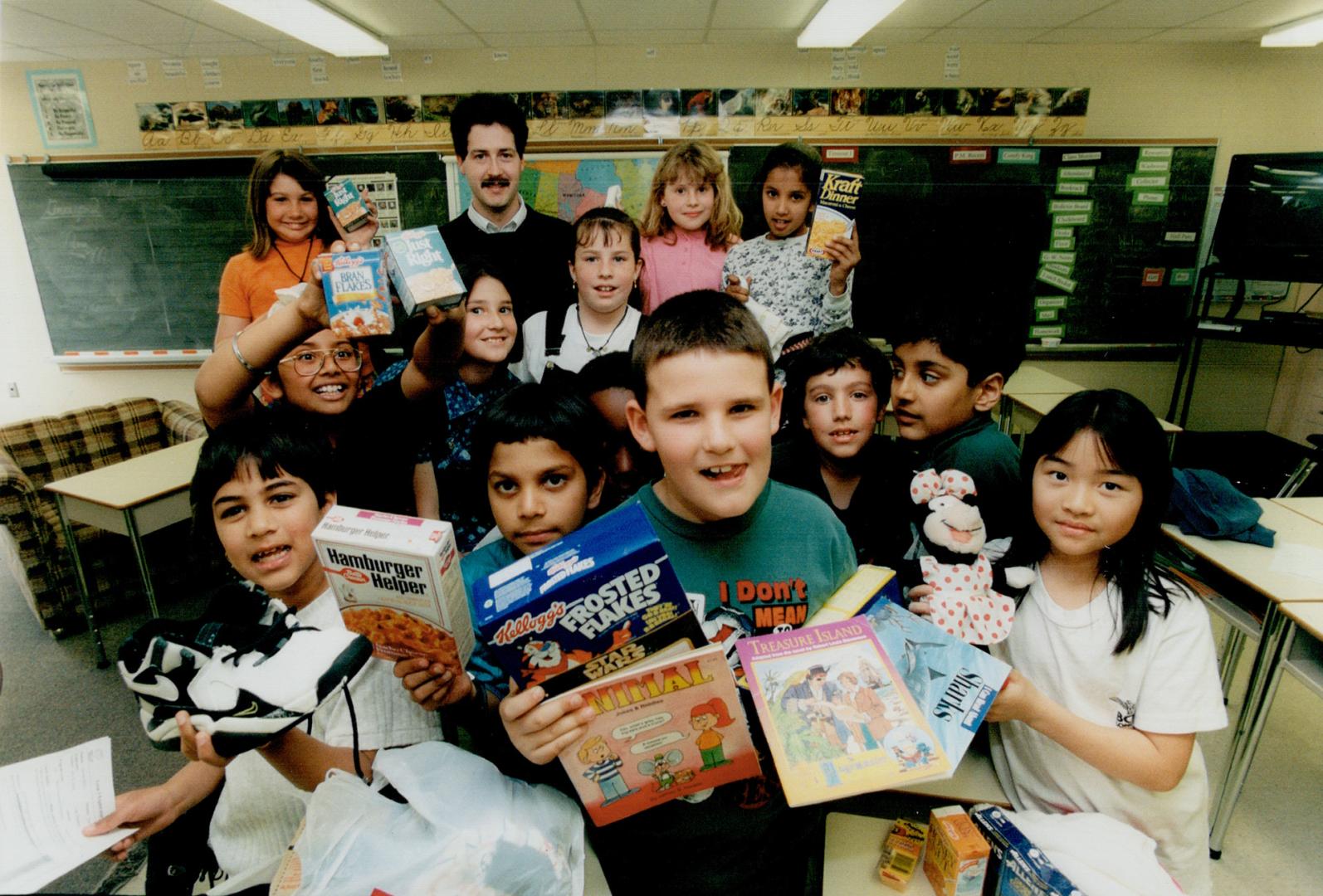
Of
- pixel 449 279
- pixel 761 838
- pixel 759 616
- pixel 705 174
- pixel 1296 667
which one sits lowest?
pixel 1296 667

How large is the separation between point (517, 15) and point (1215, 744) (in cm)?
462

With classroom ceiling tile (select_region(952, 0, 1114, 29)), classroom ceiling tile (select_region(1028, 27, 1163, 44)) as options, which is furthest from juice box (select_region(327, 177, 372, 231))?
classroom ceiling tile (select_region(1028, 27, 1163, 44))

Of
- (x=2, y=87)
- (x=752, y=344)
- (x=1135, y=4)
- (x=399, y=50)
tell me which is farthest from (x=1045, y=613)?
(x=2, y=87)

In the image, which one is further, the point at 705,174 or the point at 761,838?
the point at 705,174

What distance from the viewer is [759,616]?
43.2 inches

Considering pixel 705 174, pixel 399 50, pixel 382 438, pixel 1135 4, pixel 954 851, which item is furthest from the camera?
pixel 399 50

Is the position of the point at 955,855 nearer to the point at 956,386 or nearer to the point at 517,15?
the point at 956,386

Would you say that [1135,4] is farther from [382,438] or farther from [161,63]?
[161,63]

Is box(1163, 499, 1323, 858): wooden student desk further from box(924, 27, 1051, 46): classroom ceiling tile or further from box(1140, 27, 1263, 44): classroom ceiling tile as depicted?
box(1140, 27, 1263, 44): classroom ceiling tile

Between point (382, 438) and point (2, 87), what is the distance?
494 cm

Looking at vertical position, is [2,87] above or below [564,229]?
above

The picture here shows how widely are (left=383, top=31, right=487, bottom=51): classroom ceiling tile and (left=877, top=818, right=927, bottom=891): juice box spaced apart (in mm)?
4444

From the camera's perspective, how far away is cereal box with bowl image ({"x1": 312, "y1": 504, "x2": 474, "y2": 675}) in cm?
91

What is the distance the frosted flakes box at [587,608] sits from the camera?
759 mm
